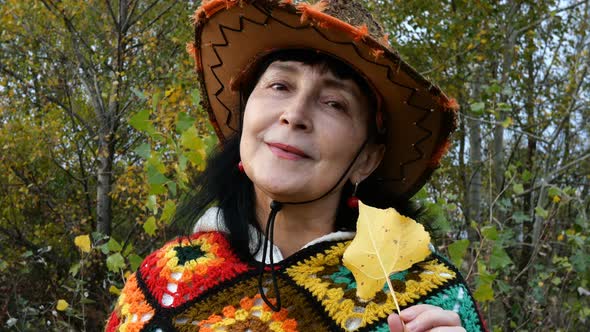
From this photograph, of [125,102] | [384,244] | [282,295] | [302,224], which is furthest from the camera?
[125,102]

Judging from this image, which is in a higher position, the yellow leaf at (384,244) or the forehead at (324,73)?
the forehead at (324,73)

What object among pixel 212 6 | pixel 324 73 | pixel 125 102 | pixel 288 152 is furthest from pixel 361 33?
pixel 125 102

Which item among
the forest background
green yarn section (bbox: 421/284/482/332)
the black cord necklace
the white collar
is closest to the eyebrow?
the black cord necklace

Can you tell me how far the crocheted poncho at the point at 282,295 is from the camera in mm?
1318

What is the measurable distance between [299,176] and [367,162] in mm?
285

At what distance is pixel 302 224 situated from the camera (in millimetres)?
1469

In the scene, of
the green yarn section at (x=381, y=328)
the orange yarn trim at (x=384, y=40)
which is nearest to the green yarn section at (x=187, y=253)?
the green yarn section at (x=381, y=328)

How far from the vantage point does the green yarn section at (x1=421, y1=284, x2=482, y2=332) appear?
134 centimetres

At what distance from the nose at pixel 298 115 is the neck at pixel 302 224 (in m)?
0.22

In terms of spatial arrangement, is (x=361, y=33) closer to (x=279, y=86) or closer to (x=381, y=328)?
(x=279, y=86)

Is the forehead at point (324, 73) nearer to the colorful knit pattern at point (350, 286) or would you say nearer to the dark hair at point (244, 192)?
the dark hair at point (244, 192)

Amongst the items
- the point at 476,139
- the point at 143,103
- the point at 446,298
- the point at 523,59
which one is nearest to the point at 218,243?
the point at 446,298

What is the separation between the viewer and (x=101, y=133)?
593 cm

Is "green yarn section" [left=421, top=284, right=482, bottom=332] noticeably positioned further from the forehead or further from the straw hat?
the forehead
